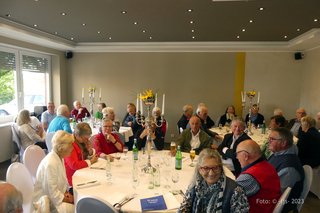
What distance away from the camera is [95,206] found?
5.66 feet

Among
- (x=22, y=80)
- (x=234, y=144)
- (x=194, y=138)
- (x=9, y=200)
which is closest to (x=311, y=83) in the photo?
(x=234, y=144)

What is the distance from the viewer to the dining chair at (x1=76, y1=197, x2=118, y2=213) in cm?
171

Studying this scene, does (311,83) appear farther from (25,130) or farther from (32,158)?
(25,130)

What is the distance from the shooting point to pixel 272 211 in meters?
1.98

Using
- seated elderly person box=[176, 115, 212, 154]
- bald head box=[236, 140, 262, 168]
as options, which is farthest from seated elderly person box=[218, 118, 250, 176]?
bald head box=[236, 140, 262, 168]

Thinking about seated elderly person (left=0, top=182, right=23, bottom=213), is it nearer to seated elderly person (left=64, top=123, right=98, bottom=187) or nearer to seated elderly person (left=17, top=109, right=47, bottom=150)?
seated elderly person (left=64, top=123, right=98, bottom=187)

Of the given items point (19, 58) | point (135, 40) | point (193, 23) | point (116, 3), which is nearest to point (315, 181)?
point (193, 23)

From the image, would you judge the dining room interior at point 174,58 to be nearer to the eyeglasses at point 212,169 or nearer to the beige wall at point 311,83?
the beige wall at point 311,83

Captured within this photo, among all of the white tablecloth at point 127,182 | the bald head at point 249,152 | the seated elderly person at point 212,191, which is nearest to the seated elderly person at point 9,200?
the white tablecloth at point 127,182

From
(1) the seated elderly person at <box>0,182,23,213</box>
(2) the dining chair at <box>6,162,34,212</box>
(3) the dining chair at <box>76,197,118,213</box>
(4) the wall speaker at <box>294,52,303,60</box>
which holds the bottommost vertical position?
(2) the dining chair at <box>6,162,34,212</box>

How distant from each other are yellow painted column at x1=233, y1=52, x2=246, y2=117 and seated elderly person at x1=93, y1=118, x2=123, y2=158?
507cm

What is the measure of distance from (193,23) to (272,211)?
4043mm

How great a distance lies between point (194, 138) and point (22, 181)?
7.94 ft

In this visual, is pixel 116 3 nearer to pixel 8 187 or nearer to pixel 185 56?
pixel 8 187
